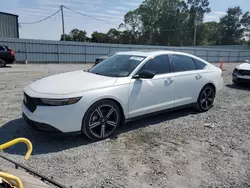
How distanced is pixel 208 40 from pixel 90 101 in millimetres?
79060

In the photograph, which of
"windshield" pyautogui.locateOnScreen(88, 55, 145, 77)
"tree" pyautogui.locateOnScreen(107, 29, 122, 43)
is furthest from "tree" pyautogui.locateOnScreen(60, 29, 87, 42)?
"windshield" pyautogui.locateOnScreen(88, 55, 145, 77)

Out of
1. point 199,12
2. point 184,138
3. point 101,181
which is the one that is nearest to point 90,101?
point 101,181

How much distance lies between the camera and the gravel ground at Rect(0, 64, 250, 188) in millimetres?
2871

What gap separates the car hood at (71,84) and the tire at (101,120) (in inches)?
12.9

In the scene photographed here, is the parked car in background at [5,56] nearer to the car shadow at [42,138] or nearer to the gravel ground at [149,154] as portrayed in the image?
the gravel ground at [149,154]

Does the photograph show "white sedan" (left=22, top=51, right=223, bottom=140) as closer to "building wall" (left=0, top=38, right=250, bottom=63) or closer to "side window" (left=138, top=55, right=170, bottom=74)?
"side window" (left=138, top=55, right=170, bottom=74)

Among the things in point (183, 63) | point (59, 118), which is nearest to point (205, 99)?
point (183, 63)

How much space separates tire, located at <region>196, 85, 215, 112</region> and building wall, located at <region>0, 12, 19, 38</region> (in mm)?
25733

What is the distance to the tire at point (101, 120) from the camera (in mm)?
3716

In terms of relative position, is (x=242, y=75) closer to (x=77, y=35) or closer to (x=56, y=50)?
(x=56, y=50)

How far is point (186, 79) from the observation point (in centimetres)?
516

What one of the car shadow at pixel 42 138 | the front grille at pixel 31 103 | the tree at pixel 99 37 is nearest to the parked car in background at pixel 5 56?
the car shadow at pixel 42 138

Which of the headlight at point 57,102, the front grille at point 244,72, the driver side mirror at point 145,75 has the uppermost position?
the driver side mirror at point 145,75

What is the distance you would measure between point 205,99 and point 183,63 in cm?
119
